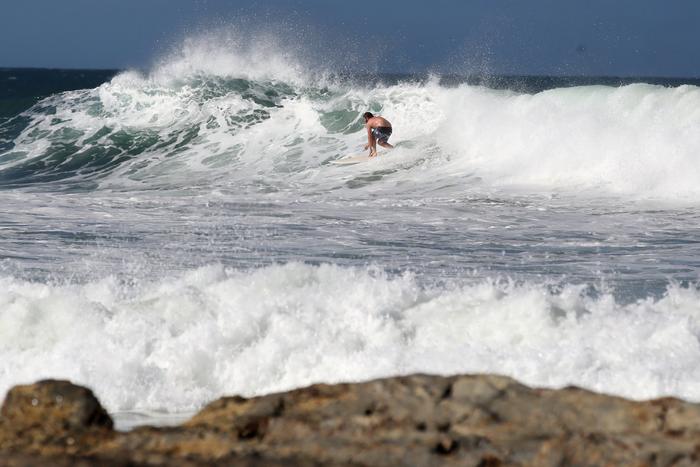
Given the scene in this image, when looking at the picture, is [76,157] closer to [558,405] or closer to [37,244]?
[37,244]

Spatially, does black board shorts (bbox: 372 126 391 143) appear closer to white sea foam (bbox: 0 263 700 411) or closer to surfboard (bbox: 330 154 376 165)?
surfboard (bbox: 330 154 376 165)

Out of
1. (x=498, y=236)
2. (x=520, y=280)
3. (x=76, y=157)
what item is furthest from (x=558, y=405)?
(x=76, y=157)

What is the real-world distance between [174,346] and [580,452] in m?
3.84

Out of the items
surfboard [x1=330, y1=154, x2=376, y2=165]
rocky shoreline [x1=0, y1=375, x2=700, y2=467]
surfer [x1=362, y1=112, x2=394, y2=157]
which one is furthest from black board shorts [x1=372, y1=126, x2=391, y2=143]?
rocky shoreline [x1=0, y1=375, x2=700, y2=467]

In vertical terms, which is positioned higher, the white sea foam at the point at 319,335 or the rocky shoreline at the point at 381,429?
the rocky shoreline at the point at 381,429

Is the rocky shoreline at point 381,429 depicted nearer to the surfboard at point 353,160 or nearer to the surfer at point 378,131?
the surfboard at point 353,160

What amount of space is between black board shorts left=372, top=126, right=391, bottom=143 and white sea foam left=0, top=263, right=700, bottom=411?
1089 centimetres

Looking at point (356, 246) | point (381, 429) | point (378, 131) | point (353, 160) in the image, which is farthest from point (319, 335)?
point (378, 131)

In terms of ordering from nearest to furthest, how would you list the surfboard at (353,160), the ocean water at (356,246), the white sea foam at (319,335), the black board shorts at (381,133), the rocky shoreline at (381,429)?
1. the rocky shoreline at (381,429)
2. the white sea foam at (319,335)
3. the ocean water at (356,246)
4. the surfboard at (353,160)
5. the black board shorts at (381,133)

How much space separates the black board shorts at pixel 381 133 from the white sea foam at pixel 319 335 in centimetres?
1089

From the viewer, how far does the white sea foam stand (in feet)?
18.6

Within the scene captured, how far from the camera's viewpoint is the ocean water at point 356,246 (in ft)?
19.4

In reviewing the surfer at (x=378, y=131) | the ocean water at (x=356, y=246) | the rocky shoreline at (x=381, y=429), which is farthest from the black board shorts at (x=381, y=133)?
the rocky shoreline at (x=381, y=429)

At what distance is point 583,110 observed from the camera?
17.9m
